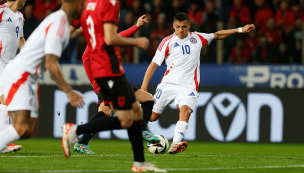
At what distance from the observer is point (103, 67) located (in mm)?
4848

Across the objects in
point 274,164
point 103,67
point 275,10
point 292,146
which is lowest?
point 292,146

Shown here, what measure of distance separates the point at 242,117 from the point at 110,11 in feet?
22.4

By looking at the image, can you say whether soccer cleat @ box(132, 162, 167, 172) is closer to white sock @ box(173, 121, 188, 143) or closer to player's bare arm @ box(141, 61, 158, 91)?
white sock @ box(173, 121, 188, 143)

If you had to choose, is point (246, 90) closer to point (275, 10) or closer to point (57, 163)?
point (275, 10)

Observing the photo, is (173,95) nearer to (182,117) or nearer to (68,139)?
(182,117)

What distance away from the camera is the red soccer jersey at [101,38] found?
15.8 feet

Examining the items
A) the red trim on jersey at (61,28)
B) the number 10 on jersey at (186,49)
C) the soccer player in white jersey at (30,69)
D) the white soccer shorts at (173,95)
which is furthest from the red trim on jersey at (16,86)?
the number 10 on jersey at (186,49)

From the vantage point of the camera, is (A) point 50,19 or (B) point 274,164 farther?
(B) point 274,164

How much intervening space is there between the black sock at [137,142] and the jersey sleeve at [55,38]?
107 centimetres

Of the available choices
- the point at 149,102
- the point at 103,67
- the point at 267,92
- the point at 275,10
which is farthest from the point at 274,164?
the point at 275,10

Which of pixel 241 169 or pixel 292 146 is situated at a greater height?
pixel 241 169

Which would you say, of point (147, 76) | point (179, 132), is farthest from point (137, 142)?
point (147, 76)

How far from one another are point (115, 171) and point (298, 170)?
7.09ft

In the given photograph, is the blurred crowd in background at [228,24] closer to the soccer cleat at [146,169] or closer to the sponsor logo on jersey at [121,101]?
the sponsor logo on jersey at [121,101]
